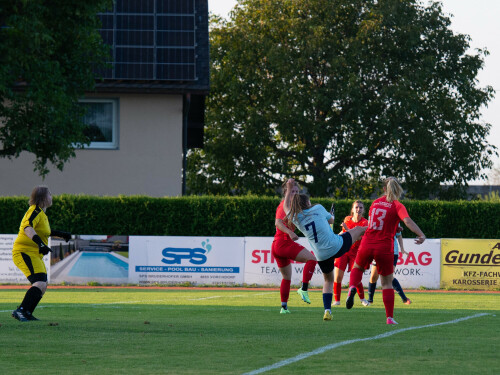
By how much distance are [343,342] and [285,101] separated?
31858 millimetres

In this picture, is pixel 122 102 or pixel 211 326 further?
pixel 122 102

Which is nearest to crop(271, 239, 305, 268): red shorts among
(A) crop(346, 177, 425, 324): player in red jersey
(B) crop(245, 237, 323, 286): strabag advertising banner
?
(A) crop(346, 177, 425, 324): player in red jersey

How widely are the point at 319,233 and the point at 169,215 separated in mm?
15592

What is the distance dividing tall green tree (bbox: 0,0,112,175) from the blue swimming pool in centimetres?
363

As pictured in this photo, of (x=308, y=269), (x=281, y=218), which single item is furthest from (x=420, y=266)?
(x=281, y=218)

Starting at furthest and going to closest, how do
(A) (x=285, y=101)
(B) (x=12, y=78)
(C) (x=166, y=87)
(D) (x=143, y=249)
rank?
(A) (x=285, y=101)
(C) (x=166, y=87)
(D) (x=143, y=249)
(B) (x=12, y=78)

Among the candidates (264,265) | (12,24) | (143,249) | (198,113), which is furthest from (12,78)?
(198,113)

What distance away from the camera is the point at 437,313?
14391mm

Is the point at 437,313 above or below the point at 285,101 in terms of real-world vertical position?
below

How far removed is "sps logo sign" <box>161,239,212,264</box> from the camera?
24.6 meters

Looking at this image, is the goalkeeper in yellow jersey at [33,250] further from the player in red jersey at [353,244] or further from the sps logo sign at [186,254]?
the sps logo sign at [186,254]

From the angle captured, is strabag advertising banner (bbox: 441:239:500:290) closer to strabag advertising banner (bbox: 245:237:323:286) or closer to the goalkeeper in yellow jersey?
strabag advertising banner (bbox: 245:237:323:286)

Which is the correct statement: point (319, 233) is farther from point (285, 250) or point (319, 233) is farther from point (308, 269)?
point (308, 269)

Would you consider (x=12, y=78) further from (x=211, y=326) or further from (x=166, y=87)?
(x=166, y=87)
